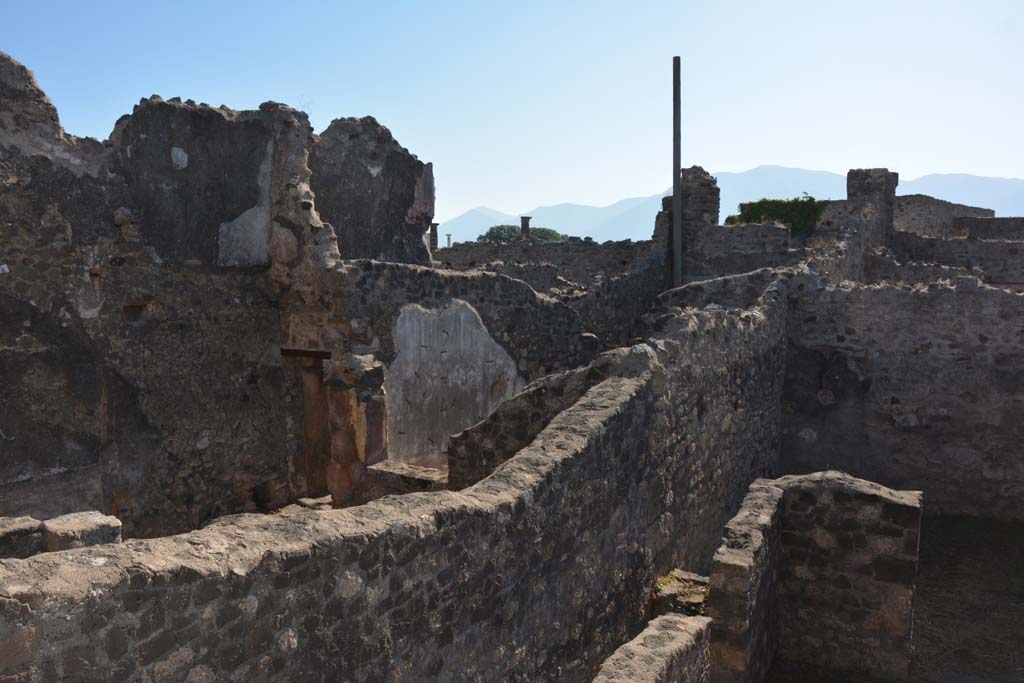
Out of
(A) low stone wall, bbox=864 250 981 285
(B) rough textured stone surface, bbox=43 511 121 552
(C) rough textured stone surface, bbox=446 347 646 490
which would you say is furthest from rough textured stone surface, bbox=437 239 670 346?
(B) rough textured stone surface, bbox=43 511 121 552

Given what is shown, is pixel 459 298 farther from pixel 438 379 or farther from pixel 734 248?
pixel 734 248

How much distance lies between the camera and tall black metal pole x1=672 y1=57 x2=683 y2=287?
1702 cm

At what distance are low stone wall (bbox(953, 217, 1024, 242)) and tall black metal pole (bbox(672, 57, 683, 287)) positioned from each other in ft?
38.7

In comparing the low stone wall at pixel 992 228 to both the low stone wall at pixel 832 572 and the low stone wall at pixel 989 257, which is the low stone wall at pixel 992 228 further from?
the low stone wall at pixel 832 572

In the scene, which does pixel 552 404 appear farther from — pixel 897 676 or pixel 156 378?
pixel 156 378

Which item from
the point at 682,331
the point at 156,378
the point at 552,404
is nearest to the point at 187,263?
the point at 156,378

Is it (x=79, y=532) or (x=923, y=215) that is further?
(x=923, y=215)

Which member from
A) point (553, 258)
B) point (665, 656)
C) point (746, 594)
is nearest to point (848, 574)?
point (746, 594)

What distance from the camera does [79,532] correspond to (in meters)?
4.33

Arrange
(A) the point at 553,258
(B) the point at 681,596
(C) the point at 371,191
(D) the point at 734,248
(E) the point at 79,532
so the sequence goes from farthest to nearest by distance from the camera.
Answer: (A) the point at 553,258 → (D) the point at 734,248 → (C) the point at 371,191 → (B) the point at 681,596 → (E) the point at 79,532

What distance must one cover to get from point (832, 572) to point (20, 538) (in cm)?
534

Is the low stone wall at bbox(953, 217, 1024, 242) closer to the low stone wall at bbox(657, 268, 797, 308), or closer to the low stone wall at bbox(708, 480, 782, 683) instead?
the low stone wall at bbox(657, 268, 797, 308)

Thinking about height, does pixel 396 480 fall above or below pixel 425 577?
below

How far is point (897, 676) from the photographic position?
19.9 feet
